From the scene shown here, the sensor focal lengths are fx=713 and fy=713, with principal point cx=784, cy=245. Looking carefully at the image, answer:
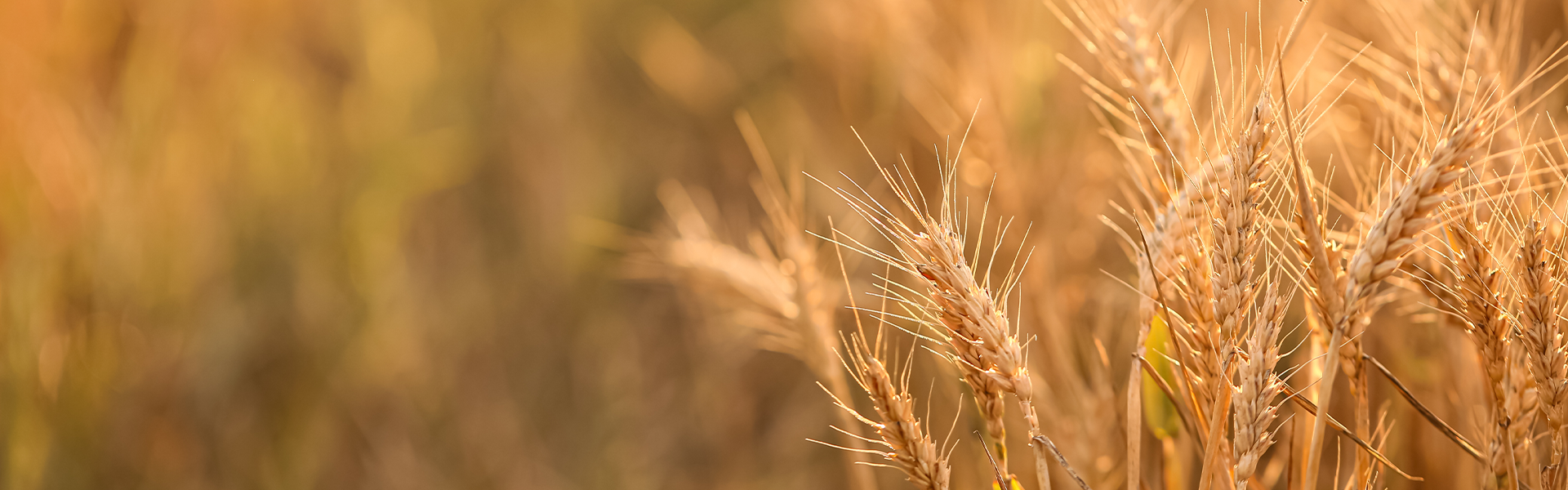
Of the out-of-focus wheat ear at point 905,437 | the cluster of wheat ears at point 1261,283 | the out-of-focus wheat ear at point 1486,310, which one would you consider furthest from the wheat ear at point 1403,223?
the out-of-focus wheat ear at point 905,437

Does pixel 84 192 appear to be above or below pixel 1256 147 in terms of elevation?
below

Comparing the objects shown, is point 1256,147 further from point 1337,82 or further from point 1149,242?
point 1337,82

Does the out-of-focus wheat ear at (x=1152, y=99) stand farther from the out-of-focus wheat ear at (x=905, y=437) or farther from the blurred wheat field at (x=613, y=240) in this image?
the out-of-focus wheat ear at (x=905, y=437)

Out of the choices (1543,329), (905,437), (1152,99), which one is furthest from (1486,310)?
(905,437)

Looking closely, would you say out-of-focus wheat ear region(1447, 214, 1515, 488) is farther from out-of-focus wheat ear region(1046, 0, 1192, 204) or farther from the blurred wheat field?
out-of-focus wheat ear region(1046, 0, 1192, 204)

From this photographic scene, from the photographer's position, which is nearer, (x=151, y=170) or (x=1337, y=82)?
(x=1337, y=82)

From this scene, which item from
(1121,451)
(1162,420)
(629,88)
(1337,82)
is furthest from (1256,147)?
(629,88)
